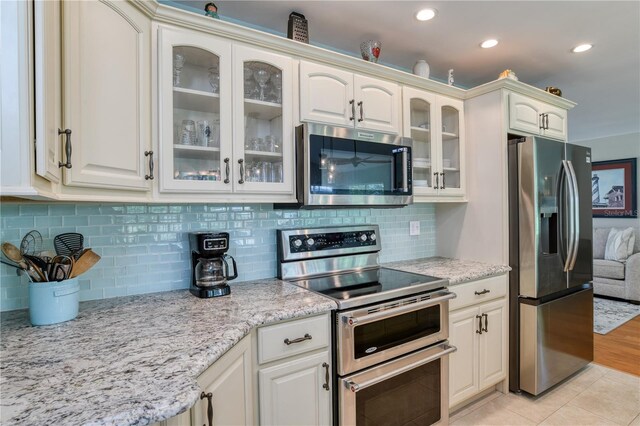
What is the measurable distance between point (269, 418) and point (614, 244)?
5.37m

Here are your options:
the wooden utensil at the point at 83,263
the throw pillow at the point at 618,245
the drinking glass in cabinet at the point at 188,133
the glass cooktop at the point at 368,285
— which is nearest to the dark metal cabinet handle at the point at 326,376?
the glass cooktop at the point at 368,285

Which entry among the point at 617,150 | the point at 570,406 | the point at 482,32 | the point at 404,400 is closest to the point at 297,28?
the point at 482,32

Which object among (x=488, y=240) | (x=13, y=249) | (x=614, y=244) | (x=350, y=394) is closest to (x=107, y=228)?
(x=13, y=249)

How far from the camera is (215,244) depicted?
5.27ft

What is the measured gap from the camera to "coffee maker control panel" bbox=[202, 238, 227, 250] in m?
1.59

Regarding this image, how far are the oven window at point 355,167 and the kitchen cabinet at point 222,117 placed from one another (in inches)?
6.1

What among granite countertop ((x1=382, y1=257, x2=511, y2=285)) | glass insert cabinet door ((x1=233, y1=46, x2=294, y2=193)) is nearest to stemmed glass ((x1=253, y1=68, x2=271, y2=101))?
glass insert cabinet door ((x1=233, y1=46, x2=294, y2=193))

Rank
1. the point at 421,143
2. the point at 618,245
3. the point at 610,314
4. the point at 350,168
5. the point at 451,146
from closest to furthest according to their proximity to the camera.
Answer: the point at 350,168 < the point at 421,143 < the point at 451,146 < the point at 610,314 < the point at 618,245

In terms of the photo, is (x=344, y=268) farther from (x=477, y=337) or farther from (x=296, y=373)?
(x=477, y=337)

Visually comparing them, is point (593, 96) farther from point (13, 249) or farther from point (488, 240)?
point (13, 249)

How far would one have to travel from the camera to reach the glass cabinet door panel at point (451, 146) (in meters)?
2.54

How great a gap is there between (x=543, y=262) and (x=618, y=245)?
3350 millimetres

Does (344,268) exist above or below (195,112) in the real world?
below

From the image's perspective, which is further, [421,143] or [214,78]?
[421,143]
